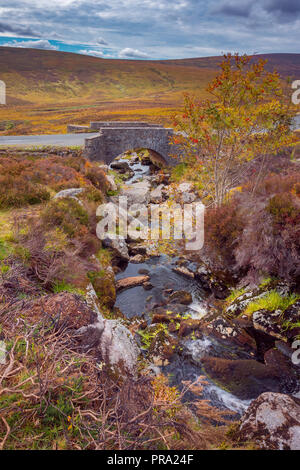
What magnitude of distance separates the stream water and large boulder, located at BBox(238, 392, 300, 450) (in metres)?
2.45

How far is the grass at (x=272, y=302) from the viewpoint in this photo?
883cm

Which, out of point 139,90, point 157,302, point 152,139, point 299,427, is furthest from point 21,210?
point 139,90

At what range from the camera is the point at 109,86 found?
14425 centimetres

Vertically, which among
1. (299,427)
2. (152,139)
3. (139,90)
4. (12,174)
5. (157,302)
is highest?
(139,90)

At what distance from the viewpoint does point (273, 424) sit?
4395 mm

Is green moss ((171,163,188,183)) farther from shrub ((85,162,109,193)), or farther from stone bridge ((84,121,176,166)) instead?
shrub ((85,162,109,193))

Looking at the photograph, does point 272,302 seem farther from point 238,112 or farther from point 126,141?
point 126,141

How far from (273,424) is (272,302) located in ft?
16.6

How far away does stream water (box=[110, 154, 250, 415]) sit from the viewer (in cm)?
736

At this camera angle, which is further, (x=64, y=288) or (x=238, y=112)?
(x=238, y=112)

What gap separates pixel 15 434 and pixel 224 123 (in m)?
12.7

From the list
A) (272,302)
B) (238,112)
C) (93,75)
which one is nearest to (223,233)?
(272,302)

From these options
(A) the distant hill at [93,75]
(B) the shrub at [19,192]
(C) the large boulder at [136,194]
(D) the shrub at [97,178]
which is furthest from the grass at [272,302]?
(A) the distant hill at [93,75]

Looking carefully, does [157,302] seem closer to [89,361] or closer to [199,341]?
[199,341]
